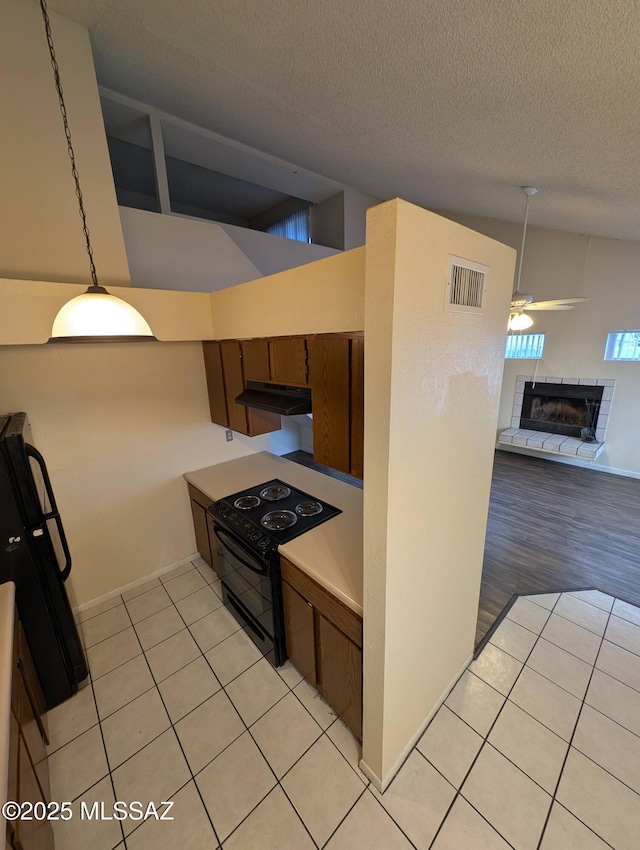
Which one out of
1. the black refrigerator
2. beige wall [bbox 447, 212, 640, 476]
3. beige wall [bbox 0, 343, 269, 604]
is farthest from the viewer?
beige wall [bbox 447, 212, 640, 476]

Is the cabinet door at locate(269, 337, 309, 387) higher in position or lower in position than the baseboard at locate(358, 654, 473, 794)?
higher

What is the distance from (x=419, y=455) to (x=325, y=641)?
1.15 meters

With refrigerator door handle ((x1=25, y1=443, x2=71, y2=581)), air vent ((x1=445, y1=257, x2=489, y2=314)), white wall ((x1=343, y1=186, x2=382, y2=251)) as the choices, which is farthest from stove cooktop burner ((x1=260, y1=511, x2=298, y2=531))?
white wall ((x1=343, y1=186, x2=382, y2=251))

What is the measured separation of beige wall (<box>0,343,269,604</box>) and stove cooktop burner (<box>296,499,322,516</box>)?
1186mm

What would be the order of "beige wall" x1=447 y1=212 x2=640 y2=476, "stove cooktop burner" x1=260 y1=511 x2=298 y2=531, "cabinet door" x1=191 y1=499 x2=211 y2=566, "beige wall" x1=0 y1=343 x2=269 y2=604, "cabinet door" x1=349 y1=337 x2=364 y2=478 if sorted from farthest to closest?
1. "beige wall" x1=447 y1=212 x2=640 y2=476
2. "cabinet door" x1=191 y1=499 x2=211 y2=566
3. "beige wall" x1=0 y1=343 x2=269 y2=604
4. "stove cooktop burner" x1=260 y1=511 x2=298 y2=531
5. "cabinet door" x1=349 y1=337 x2=364 y2=478

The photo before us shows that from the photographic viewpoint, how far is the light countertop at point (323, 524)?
160cm

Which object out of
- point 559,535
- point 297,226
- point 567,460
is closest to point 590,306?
point 567,460

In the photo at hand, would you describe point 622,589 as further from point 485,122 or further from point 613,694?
point 485,122

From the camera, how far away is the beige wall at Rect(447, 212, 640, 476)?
4418 millimetres

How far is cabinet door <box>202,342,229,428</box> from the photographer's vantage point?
2.65m

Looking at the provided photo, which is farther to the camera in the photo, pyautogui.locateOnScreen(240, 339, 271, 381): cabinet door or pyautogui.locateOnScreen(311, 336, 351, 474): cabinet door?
pyautogui.locateOnScreen(240, 339, 271, 381): cabinet door

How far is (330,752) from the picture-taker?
1.66m

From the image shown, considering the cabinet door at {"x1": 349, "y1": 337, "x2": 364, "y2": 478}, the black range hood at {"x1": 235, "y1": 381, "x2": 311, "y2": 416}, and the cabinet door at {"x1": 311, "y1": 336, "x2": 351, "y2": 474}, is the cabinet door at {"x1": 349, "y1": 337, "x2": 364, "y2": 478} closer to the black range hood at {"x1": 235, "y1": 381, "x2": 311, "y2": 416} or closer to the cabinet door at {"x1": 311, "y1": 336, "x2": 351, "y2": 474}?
the cabinet door at {"x1": 311, "y1": 336, "x2": 351, "y2": 474}

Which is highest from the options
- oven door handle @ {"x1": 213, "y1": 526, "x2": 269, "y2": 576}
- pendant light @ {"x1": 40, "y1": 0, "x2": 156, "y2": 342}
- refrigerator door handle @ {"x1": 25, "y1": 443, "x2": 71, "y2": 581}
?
pendant light @ {"x1": 40, "y1": 0, "x2": 156, "y2": 342}
